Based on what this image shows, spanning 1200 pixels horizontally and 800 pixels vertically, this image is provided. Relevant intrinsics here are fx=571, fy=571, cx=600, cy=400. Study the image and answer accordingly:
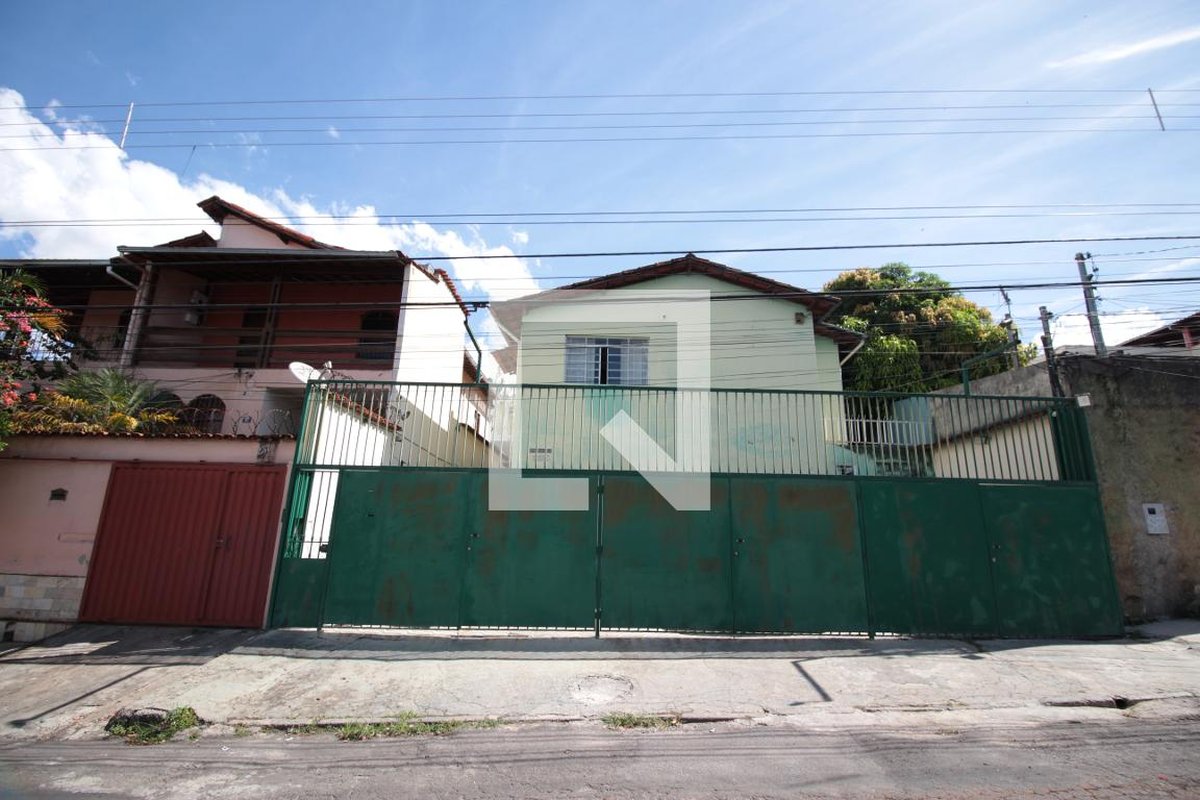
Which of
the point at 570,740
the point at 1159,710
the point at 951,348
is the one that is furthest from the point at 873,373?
the point at 570,740

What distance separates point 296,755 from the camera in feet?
13.7

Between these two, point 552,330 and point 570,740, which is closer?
Answer: point 570,740

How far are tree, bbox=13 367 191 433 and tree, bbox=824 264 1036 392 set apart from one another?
57.3 feet

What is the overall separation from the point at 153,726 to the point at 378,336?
10175 mm

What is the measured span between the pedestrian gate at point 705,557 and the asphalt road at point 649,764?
2389mm

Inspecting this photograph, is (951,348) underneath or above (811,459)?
above

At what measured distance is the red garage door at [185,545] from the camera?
7.00 metres

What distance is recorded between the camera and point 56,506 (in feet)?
24.4

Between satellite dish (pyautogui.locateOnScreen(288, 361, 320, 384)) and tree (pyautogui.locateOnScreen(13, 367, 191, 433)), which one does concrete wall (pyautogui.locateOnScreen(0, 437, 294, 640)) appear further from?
satellite dish (pyautogui.locateOnScreen(288, 361, 320, 384))

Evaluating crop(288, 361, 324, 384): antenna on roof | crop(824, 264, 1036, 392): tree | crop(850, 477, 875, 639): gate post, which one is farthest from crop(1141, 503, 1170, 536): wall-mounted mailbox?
crop(288, 361, 324, 384): antenna on roof

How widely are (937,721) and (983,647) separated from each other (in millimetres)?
2697

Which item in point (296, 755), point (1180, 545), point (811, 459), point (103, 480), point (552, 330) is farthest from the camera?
point (552, 330)

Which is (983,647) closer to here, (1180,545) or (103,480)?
(1180,545)

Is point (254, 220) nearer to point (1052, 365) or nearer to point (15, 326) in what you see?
point (15, 326)
